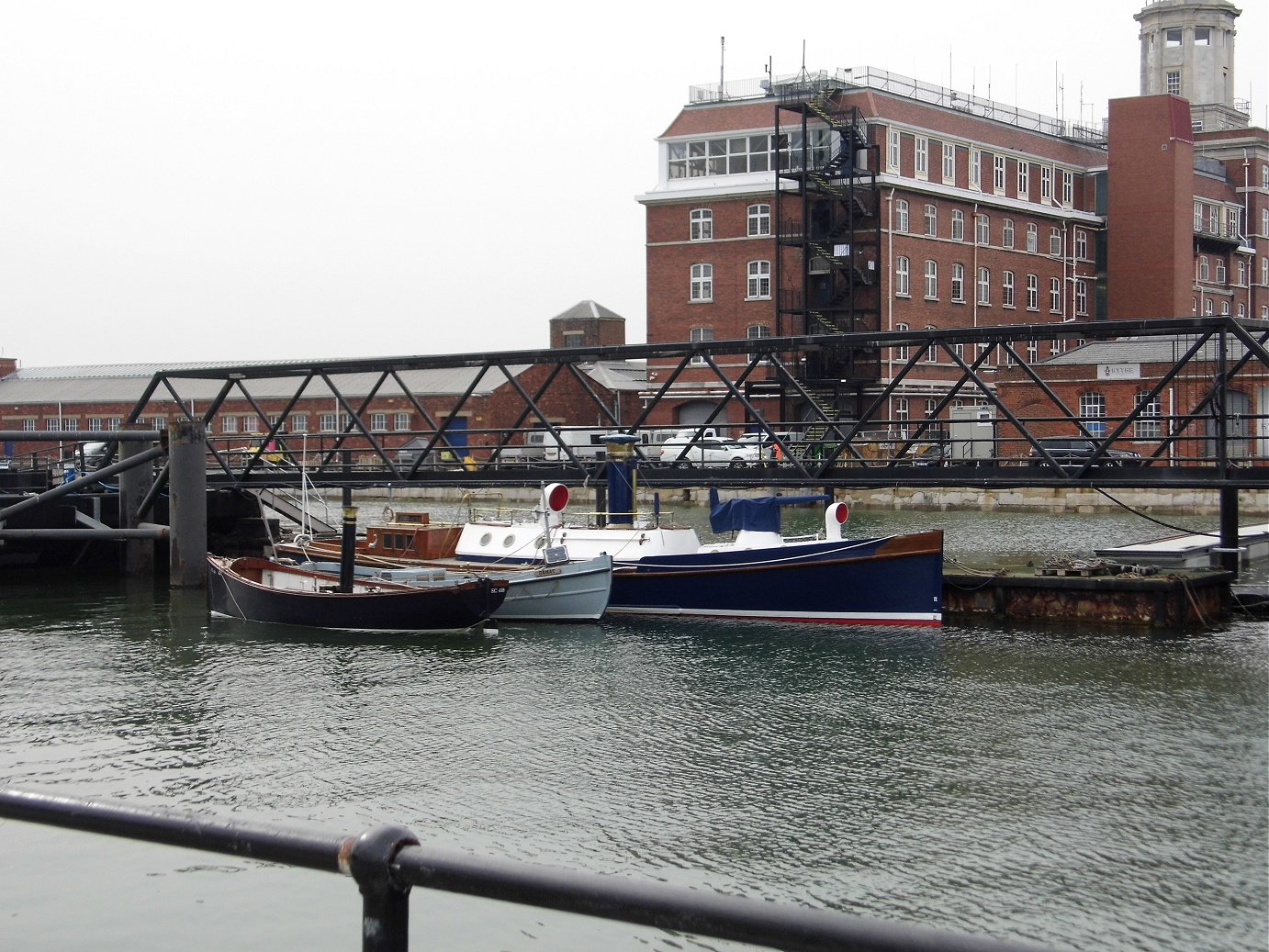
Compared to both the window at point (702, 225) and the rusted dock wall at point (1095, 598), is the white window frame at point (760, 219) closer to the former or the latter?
the window at point (702, 225)

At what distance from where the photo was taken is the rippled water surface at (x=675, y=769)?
12047 mm

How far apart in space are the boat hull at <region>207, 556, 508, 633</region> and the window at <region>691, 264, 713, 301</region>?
44641mm

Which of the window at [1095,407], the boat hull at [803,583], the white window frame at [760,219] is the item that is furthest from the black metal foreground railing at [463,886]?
the white window frame at [760,219]

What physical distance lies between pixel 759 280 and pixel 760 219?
3.14 metres

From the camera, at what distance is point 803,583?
2948 cm

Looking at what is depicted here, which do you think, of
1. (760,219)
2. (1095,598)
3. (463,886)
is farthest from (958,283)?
(463,886)

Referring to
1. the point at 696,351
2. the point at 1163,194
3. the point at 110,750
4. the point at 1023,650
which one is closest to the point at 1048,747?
the point at 1023,650

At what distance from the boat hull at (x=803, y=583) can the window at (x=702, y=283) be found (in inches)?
1694

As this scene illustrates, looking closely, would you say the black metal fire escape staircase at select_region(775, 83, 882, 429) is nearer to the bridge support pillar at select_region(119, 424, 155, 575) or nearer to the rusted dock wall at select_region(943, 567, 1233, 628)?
the bridge support pillar at select_region(119, 424, 155, 575)

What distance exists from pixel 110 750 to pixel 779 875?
964 centimetres

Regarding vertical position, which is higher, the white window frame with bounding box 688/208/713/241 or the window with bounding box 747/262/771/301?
the white window frame with bounding box 688/208/713/241

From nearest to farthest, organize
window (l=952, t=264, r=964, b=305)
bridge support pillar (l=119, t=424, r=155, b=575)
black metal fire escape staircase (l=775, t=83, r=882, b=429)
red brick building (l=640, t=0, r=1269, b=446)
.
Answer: bridge support pillar (l=119, t=424, r=155, b=575), black metal fire escape staircase (l=775, t=83, r=882, b=429), red brick building (l=640, t=0, r=1269, b=446), window (l=952, t=264, r=964, b=305)

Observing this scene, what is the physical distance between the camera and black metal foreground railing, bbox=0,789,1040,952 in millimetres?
2697

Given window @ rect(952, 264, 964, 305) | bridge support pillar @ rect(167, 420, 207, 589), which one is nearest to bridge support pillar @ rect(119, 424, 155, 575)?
bridge support pillar @ rect(167, 420, 207, 589)
